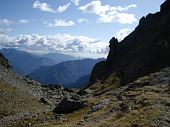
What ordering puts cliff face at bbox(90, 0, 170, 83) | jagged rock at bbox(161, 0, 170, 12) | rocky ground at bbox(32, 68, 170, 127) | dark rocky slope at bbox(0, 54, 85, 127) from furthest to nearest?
1. jagged rock at bbox(161, 0, 170, 12)
2. cliff face at bbox(90, 0, 170, 83)
3. dark rocky slope at bbox(0, 54, 85, 127)
4. rocky ground at bbox(32, 68, 170, 127)

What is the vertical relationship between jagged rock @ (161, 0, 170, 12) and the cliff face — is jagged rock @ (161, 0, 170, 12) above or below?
above

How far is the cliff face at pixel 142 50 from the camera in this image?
125m

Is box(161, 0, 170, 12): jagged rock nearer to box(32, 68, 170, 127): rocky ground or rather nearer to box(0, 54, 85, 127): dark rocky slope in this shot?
box(0, 54, 85, 127): dark rocky slope

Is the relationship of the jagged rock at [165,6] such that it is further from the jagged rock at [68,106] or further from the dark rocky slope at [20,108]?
the jagged rock at [68,106]

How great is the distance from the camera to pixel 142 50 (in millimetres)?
153000

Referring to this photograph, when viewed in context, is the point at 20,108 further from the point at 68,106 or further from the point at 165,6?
the point at 165,6

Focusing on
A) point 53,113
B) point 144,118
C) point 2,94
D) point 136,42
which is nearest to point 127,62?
point 136,42

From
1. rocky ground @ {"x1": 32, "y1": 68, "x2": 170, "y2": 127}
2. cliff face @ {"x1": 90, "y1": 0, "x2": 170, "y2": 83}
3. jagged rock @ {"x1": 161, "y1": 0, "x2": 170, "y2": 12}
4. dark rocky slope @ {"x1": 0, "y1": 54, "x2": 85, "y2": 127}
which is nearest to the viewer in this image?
rocky ground @ {"x1": 32, "y1": 68, "x2": 170, "y2": 127}

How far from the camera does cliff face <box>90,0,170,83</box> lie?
125 metres

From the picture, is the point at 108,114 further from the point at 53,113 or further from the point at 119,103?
the point at 53,113

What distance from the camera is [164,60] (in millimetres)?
121875

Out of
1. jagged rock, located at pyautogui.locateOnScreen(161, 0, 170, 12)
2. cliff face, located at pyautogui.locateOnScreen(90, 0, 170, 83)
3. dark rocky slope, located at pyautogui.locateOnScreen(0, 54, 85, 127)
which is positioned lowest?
dark rocky slope, located at pyautogui.locateOnScreen(0, 54, 85, 127)

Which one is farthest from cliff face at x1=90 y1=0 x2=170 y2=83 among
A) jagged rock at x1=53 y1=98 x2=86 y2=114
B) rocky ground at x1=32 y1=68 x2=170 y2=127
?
rocky ground at x1=32 y1=68 x2=170 y2=127

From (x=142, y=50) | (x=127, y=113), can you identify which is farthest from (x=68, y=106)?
(x=142, y=50)
